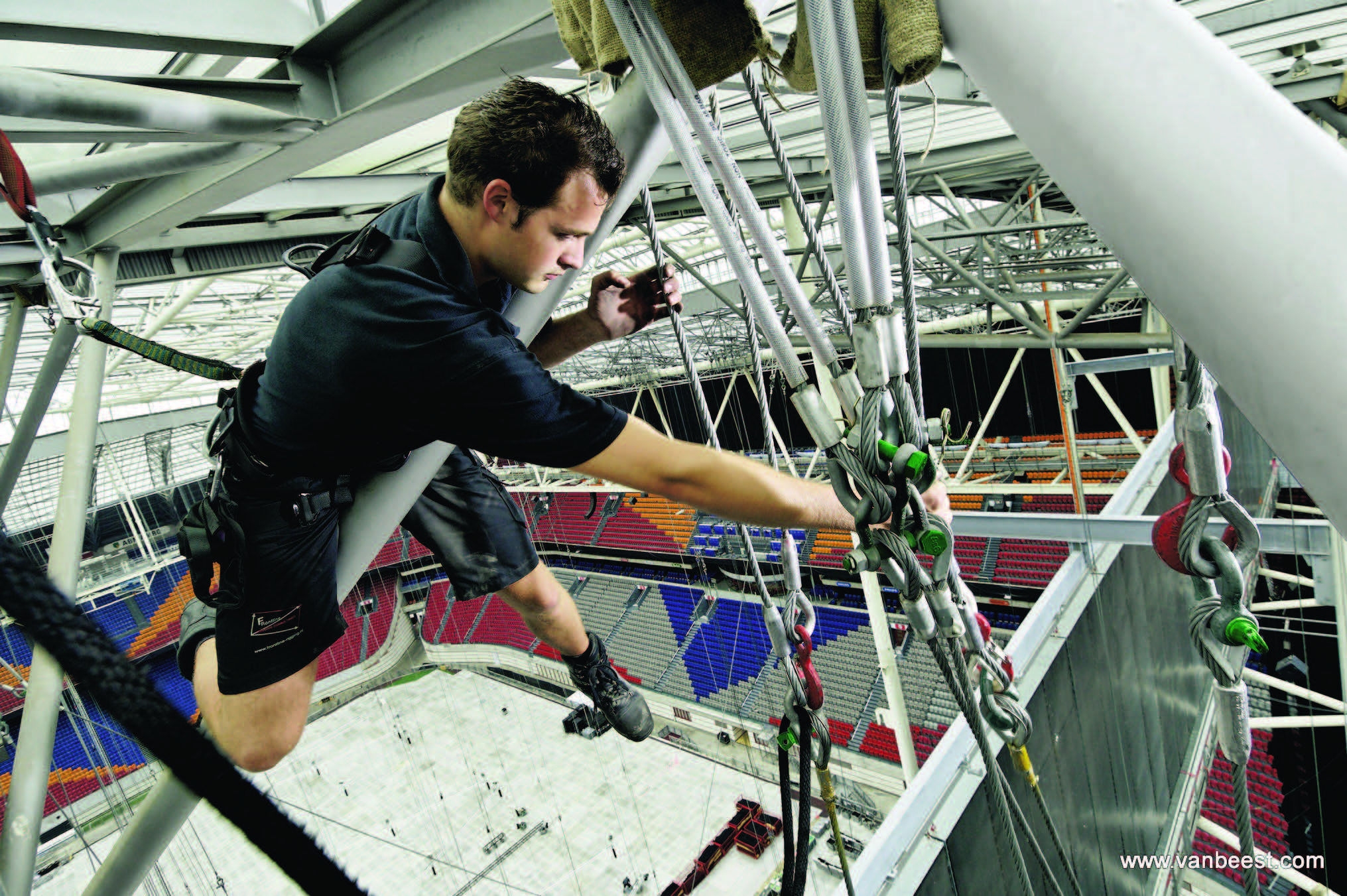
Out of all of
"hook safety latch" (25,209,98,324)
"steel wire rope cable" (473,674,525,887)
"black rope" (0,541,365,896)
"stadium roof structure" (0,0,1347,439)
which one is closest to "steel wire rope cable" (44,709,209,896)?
"black rope" (0,541,365,896)

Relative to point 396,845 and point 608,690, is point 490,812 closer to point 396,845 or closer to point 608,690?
point 396,845

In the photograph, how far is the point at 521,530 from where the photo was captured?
2057mm

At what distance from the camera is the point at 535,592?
2.03 metres

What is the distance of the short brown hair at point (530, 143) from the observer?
3.58 ft

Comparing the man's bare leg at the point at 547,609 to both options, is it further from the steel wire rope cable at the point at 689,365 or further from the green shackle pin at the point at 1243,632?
the green shackle pin at the point at 1243,632

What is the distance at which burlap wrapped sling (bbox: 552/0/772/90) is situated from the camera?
36.3 inches

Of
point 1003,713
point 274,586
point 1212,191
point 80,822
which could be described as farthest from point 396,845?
point 1212,191

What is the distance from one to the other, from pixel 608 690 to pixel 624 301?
4.30 feet

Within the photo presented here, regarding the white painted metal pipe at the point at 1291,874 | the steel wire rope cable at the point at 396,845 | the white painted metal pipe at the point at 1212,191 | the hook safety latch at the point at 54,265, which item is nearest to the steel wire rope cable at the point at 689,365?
the white painted metal pipe at the point at 1212,191

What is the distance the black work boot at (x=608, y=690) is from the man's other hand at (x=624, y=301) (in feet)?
3.62

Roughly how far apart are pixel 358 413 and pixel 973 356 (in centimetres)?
1622

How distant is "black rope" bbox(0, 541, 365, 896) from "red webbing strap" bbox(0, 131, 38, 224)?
1.41 meters

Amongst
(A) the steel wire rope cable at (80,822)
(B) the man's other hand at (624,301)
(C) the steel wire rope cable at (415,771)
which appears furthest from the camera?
(C) the steel wire rope cable at (415,771)

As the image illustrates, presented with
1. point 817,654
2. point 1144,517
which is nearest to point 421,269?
point 1144,517
